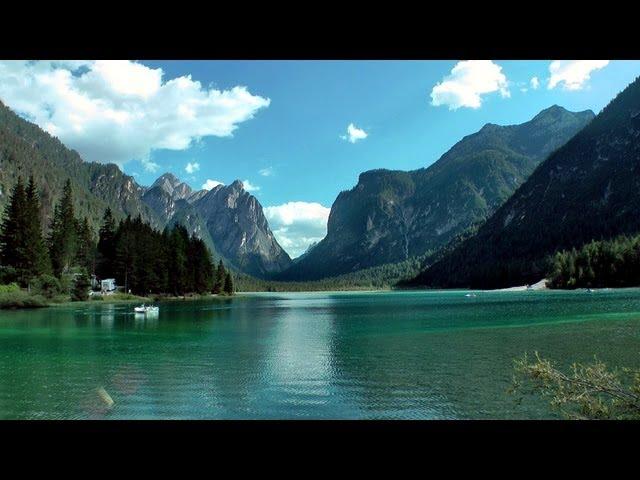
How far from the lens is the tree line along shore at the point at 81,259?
256ft

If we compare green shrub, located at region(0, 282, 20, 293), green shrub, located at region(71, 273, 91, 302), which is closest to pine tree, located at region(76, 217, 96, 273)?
→ green shrub, located at region(71, 273, 91, 302)

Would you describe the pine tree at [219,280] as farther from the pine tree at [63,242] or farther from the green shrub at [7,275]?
the green shrub at [7,275]

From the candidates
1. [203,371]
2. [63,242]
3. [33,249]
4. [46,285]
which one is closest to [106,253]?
[63,242]

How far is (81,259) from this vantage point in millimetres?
106938

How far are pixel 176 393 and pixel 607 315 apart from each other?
49.4 m

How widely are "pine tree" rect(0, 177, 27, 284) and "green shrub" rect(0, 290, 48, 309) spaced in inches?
236

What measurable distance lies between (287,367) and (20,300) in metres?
58.5

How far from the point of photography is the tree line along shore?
256 feet

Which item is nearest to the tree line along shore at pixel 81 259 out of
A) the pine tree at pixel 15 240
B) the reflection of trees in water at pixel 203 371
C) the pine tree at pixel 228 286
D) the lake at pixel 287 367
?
the pine tree at pixel 15 240

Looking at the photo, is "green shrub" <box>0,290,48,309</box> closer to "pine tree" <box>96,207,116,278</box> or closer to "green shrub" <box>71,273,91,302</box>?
"green shrub" <box>71,273,91,302</box>
